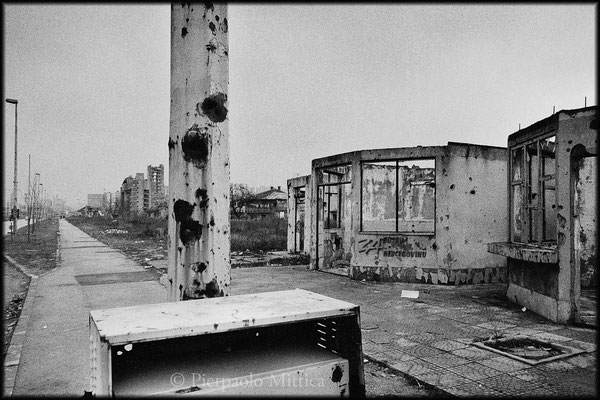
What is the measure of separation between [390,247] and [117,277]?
21.1ft

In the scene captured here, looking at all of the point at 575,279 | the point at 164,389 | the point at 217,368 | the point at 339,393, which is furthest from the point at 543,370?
the point at 164,389

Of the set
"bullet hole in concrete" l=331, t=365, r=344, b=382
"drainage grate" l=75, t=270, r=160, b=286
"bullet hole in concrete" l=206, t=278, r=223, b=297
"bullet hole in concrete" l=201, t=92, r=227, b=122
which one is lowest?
"drainage grate" l=75, t=270, r=160, b=286

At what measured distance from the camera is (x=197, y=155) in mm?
2090

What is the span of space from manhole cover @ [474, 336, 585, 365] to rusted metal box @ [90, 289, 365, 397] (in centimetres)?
282

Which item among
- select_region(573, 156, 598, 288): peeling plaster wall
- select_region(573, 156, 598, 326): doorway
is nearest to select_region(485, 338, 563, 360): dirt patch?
select_region(573, 156, 598, 326): doorway

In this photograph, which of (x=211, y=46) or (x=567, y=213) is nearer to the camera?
(x=211, y=46)

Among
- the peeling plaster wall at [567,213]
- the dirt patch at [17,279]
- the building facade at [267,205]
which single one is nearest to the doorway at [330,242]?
the peeling plaster wall at [567,213]

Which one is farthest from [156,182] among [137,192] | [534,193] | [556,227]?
[556,227]

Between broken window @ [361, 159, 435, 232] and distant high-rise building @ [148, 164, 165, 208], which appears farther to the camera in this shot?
distant high-rise building @ [148, 164, 165, 208]

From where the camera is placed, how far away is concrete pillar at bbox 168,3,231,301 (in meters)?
2.08

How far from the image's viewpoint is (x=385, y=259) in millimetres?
9266

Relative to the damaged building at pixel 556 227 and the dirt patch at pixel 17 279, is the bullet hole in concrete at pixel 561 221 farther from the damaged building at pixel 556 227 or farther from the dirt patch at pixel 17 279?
the dirt patch at pixel 17 279

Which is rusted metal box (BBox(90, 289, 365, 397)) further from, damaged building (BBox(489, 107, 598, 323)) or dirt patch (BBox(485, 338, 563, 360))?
damaged building (BBox(489, 107, 598, 323))

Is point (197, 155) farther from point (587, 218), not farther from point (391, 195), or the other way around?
point (391, 195)
